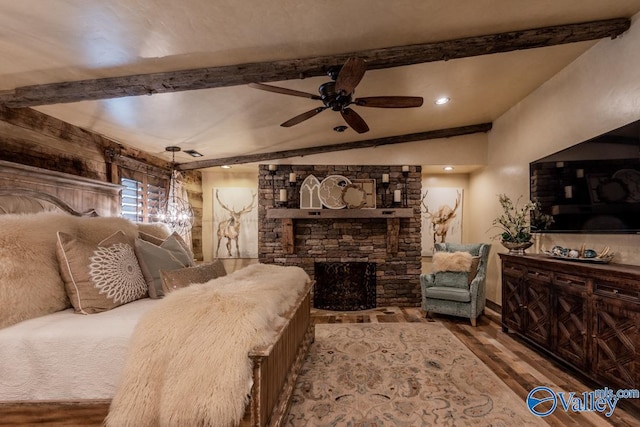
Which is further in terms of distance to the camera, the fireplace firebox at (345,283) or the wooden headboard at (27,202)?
the fireplace firebox at (345,283)

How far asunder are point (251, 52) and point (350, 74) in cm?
82

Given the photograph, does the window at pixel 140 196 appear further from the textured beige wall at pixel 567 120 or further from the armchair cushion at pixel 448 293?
the textured beige wall at pixel 567 120

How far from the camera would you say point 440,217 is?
5.46 meters

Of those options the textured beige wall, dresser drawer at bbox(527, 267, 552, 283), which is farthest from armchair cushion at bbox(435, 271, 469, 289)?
dresser drawer at bbox(527, 267, 552, 283)

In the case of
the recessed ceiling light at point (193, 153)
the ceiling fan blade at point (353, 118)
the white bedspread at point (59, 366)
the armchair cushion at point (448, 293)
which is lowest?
the armchair cushion at point (448, 293)

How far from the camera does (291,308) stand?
2014 millimetres

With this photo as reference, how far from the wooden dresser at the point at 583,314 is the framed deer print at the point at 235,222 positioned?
161 inches

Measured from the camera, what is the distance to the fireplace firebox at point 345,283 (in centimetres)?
489

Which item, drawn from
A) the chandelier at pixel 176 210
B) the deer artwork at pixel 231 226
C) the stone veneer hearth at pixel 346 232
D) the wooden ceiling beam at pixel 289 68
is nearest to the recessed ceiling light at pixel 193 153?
the chandelier at pixel 176 210

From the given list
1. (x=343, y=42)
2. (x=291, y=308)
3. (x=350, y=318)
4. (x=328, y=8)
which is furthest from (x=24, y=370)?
(x=350, y=318)

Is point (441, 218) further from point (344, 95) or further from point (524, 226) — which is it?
point (344, 95)

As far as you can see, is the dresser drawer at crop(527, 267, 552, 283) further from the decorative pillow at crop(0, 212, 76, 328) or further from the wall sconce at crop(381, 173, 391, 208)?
the decorative pillow at crop(0, 212, 76, 328)

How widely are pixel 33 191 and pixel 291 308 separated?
96.1 inches

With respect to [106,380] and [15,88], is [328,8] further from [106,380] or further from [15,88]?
[15,88]
